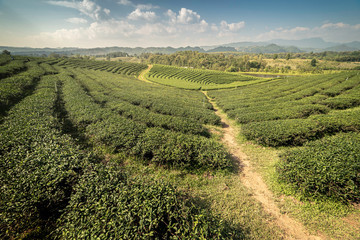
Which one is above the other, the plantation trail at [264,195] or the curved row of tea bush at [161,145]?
the curved row of tea bush at [161,145]

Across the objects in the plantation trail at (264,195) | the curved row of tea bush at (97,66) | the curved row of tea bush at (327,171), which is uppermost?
the curved row of tea bush at (97,66)

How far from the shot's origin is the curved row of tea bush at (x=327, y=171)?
684cm

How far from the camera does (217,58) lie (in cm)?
12912

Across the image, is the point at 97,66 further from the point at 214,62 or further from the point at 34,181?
the point at 34,181

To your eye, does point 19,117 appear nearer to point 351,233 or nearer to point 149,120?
point 149,120

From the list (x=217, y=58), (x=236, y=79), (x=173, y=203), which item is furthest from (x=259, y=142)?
(x=217, y=58)

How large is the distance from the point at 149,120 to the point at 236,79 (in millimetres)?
69199

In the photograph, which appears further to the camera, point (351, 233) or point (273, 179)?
point (273, 179)

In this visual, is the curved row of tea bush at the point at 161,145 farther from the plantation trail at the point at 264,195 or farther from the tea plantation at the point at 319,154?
the tea plantation at the point at 319,154

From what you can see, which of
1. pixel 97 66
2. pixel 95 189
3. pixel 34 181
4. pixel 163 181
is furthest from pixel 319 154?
pixel 97 66

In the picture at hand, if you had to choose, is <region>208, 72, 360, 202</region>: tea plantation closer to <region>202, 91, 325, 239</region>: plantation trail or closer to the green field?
the green field

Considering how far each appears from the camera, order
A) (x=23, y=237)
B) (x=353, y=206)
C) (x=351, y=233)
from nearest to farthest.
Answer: (x=23, y=237), (x=351, y=233), (x=353, y=206)

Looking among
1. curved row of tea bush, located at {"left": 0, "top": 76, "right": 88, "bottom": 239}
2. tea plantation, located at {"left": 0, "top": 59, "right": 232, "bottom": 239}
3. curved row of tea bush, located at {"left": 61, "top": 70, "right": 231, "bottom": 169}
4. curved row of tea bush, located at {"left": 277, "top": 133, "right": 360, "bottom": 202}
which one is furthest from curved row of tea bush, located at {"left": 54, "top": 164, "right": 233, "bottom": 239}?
curved row of tea bush, located at {"left": 277, "top": 133, "right": 360, "bottom": 202}

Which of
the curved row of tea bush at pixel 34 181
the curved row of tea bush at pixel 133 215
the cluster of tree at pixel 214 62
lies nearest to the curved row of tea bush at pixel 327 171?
the curved row of tea bush at pixel 133 215
